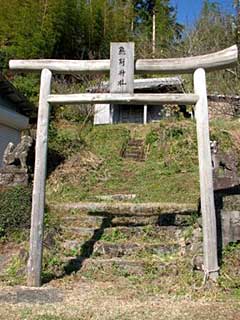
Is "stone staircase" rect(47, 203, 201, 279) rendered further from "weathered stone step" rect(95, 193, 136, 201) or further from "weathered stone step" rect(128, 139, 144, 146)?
"weathered stone step" rect(128, 139, 144, 146)

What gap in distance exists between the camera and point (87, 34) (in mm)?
22828

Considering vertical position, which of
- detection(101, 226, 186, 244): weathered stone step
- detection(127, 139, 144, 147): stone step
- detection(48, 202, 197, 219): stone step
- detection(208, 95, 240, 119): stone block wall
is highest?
detection(208, 95, 240, 119): stone block wall

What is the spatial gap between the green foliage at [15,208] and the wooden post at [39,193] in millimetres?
2002

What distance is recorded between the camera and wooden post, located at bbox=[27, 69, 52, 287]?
5.51 m

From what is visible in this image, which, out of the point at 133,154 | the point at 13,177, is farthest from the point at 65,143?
the point at 13,177

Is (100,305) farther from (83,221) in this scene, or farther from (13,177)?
(13,177)

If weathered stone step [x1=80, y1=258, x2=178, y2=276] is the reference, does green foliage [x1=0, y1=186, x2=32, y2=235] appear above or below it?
above

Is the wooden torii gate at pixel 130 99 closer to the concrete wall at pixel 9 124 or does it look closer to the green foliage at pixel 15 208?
the green foliage at pixel 15 208

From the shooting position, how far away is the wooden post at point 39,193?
551 centimetres

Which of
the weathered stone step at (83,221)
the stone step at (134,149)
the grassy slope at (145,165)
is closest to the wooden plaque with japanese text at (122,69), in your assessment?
the weathered stone step at (83,221)

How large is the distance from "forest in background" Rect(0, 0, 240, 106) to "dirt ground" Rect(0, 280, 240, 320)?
1075 cm

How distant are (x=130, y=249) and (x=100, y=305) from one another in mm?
1840

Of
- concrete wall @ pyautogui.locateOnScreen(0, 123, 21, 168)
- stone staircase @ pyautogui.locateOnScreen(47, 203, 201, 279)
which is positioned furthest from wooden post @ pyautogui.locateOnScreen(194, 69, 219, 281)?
concrete wall @ pyautogui.locateOnScreen(0, 123, 21, 168)

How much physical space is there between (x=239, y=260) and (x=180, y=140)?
8.56 metres
